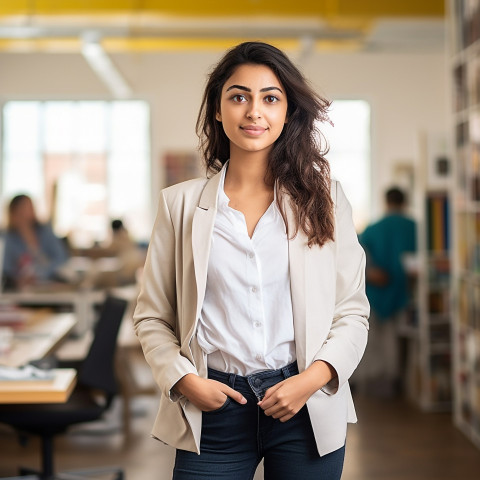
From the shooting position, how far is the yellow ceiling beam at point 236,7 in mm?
8320

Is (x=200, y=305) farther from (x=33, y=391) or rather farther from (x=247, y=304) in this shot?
(x=33, y=391)

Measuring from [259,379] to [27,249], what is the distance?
19.0 feet

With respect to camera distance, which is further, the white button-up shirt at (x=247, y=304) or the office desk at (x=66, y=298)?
the office desk at (x=66, y=298)

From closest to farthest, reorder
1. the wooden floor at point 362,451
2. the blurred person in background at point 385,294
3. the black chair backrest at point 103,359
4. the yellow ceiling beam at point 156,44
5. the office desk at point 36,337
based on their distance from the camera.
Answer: the office desk at point 36,337, the black chair backrest at point 103,359, the wooden floor at point 362,451, the blurred person in background at point 385,294, the yellow ceiling beam at point 156,44

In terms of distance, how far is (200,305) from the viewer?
1.69 metres

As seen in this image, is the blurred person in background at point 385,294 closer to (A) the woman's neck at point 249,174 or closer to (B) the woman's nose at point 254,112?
(A) the woman's neck at point 249,174

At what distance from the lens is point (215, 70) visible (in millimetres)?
1812

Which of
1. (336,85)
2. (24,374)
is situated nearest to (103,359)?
(24,374)

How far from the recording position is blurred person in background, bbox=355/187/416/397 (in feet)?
23.2

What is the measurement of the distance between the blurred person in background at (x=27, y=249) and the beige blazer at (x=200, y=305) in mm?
5224

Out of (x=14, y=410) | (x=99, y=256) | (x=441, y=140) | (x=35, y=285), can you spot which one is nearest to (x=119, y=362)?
(x=35, y=285)

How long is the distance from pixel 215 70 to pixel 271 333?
56cm

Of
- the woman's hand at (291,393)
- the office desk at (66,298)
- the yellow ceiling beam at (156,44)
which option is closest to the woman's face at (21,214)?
the office desk at (66,298)

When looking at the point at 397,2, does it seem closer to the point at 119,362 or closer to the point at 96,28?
the point at 96,28
